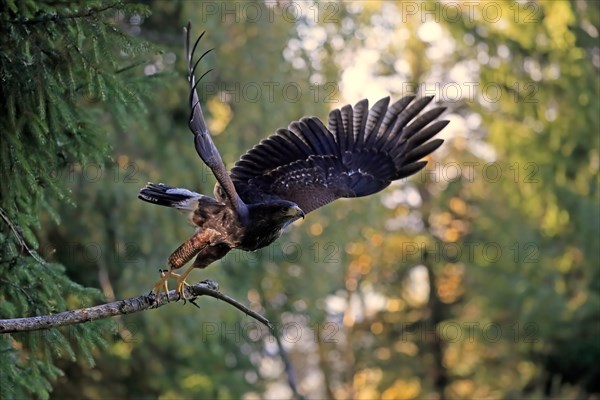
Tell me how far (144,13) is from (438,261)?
16.2m

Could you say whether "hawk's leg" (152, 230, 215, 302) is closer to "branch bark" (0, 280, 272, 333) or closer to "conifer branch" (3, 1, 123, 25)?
"branch bark" (0, 280, 272, 333)

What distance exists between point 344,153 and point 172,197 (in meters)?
1.69

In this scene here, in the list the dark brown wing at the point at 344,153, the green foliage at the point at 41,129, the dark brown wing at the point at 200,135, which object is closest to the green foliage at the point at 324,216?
the green foliage at the point at 41,129

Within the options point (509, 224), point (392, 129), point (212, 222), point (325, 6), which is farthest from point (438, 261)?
point (212, 222)

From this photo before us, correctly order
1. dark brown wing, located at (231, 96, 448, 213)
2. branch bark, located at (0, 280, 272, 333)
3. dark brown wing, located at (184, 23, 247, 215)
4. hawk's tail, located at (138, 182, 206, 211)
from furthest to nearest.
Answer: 1. dark brown wing, located at (231, 96, 448, 213)
2. hawk's tail, located at (138, 182, 206, 211)
3. dark brown wing, located at (184, 23, 247, 215)
4. branch bark, located at (0, 280, 272, 333)

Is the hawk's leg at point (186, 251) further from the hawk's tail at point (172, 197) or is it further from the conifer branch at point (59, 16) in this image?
the conifer branch at point (59, 16)

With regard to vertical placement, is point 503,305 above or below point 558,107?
below

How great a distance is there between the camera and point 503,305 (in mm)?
16812

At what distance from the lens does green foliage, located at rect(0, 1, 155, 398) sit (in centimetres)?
479

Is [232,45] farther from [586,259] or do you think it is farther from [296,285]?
[586,259]

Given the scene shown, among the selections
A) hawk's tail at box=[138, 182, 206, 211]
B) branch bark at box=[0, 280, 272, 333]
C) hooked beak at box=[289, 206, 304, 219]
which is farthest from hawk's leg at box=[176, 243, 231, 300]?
branch bark at box=[0, 280, 272, 333]

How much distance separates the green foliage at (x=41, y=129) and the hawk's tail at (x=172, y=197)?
353mm

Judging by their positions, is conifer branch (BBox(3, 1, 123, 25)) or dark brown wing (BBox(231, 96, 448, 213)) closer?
conifer branch (BBox(3, 1, 123, 25))

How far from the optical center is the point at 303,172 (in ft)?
21.1
